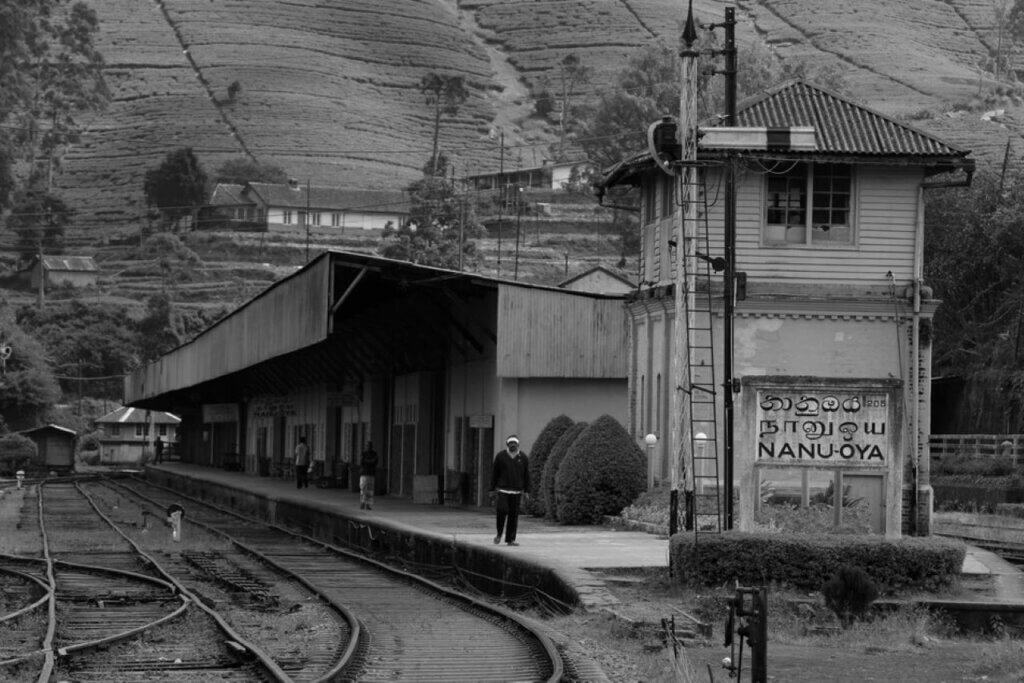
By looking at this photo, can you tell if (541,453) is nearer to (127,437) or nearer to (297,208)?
(127,437)

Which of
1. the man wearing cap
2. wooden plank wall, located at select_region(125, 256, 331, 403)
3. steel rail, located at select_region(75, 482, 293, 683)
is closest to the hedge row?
steel rail, located at select_region(75, 482, 293, 683)

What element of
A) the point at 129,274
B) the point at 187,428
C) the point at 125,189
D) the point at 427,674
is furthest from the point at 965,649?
the point at 125,189

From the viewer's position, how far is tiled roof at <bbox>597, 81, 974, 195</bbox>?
32.2 metres

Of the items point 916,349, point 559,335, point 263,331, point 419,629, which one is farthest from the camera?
point 263,331

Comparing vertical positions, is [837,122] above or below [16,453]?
above

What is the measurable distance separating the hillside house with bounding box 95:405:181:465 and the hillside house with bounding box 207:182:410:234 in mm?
61941

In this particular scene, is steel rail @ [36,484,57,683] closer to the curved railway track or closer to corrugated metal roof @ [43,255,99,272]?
the curved railway track

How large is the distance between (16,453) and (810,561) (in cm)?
7295

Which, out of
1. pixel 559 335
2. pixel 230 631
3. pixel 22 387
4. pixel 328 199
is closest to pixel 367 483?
pixel 559 335

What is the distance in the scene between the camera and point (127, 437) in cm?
11106

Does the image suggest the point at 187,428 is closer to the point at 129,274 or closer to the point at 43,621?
the point at 129,274

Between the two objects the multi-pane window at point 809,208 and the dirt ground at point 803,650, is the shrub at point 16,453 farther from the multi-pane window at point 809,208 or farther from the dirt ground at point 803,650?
the dirt ground at point 803,650

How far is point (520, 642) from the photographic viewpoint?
17.1m

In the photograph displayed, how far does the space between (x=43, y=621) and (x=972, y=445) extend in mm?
36577
